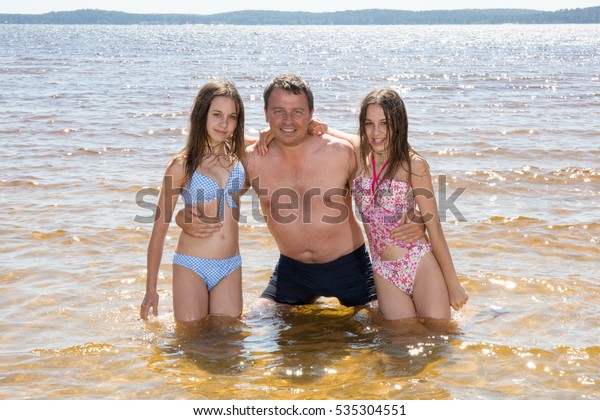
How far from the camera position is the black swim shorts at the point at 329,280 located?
19.2 feet

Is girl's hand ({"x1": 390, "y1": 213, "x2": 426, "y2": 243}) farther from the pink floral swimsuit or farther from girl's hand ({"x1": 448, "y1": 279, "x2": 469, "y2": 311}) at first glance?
girl's hand ({"x1": 448, "y1": 279, "x2": 469, "y2": 311})

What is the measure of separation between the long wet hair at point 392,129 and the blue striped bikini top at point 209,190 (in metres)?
0.98

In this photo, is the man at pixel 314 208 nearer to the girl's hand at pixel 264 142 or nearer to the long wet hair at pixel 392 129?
the girl's hand at pixel 264 142

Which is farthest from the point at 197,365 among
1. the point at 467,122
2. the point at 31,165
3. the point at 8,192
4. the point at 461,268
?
the point at 467,122

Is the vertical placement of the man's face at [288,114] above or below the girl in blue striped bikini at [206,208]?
above

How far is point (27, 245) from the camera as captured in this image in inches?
305

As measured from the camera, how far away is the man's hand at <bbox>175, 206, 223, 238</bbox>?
18.3ft

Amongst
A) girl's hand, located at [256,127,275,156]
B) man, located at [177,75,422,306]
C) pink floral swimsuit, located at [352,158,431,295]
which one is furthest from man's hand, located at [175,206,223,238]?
pink floral swimsuit, located at [352,158,431,295]

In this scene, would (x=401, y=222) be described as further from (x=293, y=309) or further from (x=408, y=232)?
(x=293, y=309)

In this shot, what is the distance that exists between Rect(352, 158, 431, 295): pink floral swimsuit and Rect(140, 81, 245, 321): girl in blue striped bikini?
99 cm

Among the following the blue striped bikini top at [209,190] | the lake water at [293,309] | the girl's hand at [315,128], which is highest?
the girl's hand at [315,128]

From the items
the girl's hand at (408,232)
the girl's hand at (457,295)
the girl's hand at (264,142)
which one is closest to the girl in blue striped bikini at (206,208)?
the girl's hand at (264,142)

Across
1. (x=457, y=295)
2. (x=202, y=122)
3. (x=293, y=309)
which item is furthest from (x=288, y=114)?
(x=457, y=295)
